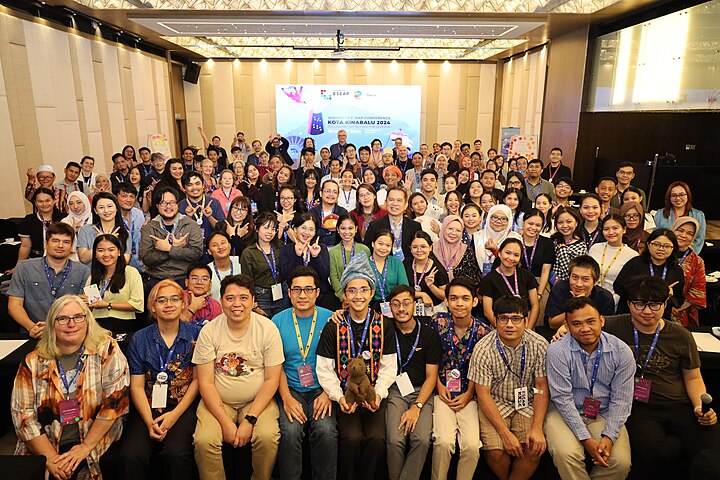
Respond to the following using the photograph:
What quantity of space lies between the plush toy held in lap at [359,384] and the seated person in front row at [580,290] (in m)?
1.65

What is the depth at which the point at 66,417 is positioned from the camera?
8.17 feet

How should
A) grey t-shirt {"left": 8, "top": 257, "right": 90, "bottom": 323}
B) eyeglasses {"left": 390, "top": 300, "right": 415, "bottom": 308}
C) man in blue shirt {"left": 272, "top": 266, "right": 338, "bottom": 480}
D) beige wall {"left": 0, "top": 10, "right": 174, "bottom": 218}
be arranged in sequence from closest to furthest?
man in blue shirt {"left": 272, "top": 266, "right": 338, "bottom": 480} < eyeglasses {"left": 390, "top": 300, "right": 415, "bottom": 308} < grey t-shirt {"left": 8, "top": 257, "right": 90, "bottom": 323} < beige wall {"left": 0, "top": 10, "right": 174, "bottom": 218}

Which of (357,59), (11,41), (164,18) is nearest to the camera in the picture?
(11,41)

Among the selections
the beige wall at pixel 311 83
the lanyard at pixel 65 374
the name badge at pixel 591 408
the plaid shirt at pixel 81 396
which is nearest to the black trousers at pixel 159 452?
the plaid shirt at pixel 81 396

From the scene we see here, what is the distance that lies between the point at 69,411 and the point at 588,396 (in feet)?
9.68

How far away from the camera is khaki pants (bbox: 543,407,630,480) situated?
8.50ft

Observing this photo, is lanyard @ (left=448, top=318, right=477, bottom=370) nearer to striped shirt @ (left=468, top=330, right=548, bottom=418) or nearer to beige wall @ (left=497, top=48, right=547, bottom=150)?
striped shirt @ (left=468, top=330, right=548, bottom=418)

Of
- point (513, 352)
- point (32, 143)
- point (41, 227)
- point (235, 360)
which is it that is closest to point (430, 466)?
point (513, 352)

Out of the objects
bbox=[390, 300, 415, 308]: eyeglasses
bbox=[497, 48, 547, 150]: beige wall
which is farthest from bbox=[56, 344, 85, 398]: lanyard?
bbox=[497, 48, 547, 150]: beige wall

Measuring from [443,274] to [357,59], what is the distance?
1089cm

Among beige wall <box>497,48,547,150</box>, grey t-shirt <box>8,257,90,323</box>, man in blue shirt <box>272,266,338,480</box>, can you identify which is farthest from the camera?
beige wall <box>497,48,547,150</box>

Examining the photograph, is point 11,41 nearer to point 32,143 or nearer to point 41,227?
point 32,143

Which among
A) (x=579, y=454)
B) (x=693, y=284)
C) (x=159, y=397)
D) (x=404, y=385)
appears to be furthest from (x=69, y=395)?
(x=693, y=284)

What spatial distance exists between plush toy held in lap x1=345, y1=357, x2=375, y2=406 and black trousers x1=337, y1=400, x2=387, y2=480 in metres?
0.15
